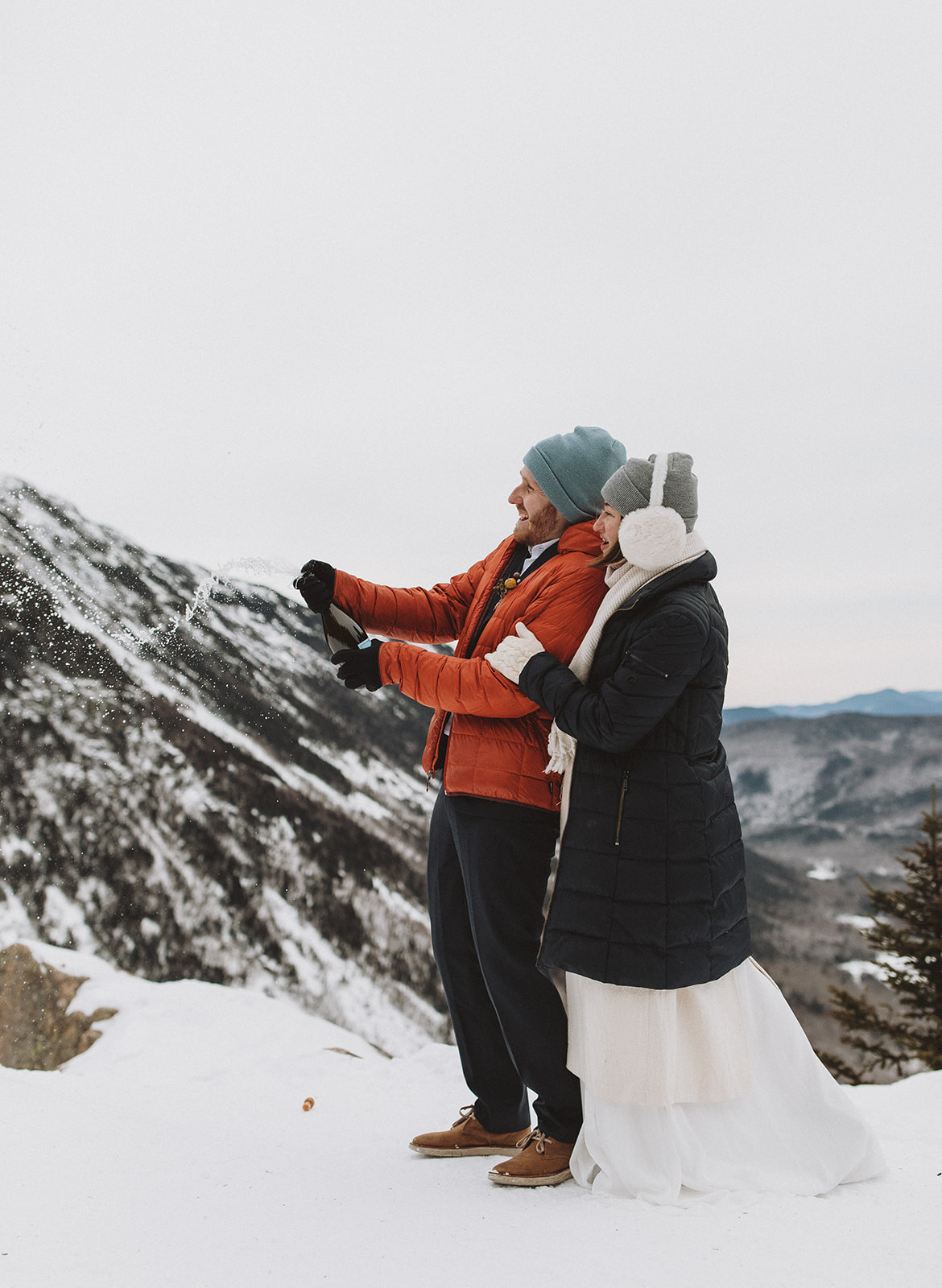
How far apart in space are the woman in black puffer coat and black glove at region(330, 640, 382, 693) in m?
0.29

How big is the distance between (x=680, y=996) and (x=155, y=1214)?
1262 mm

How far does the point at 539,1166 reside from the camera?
6.77 ft

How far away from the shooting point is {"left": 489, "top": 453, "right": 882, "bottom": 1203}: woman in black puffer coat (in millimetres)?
1910

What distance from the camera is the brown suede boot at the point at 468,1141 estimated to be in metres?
2.34

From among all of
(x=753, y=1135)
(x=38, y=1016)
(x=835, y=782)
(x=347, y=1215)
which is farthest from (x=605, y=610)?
(x=835, y=782)

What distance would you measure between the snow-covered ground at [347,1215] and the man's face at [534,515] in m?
1.57

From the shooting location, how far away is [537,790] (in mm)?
2094

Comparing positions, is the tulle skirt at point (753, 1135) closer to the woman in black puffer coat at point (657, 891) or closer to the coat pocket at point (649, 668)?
the woman in black puffer coat at point (657, 891)

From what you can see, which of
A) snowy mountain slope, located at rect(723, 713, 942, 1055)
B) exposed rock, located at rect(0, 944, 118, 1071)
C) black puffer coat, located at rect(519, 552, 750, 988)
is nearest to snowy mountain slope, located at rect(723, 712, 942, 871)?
snowy mountain slope, located at rect(723, 713, 942, 1055)

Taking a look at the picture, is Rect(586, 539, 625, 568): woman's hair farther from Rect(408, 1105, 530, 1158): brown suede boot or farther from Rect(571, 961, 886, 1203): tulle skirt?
Rect(408, 1105, 530, 1158): brown suede boot

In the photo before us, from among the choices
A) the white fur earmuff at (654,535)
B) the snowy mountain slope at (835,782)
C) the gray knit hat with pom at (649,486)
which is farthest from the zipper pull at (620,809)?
the snowy mountain slope at (835,782)

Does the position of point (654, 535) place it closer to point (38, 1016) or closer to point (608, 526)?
point (608, 526)

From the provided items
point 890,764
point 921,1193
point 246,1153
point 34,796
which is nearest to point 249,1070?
point 246,1153

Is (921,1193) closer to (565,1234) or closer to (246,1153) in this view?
(565,1234)
